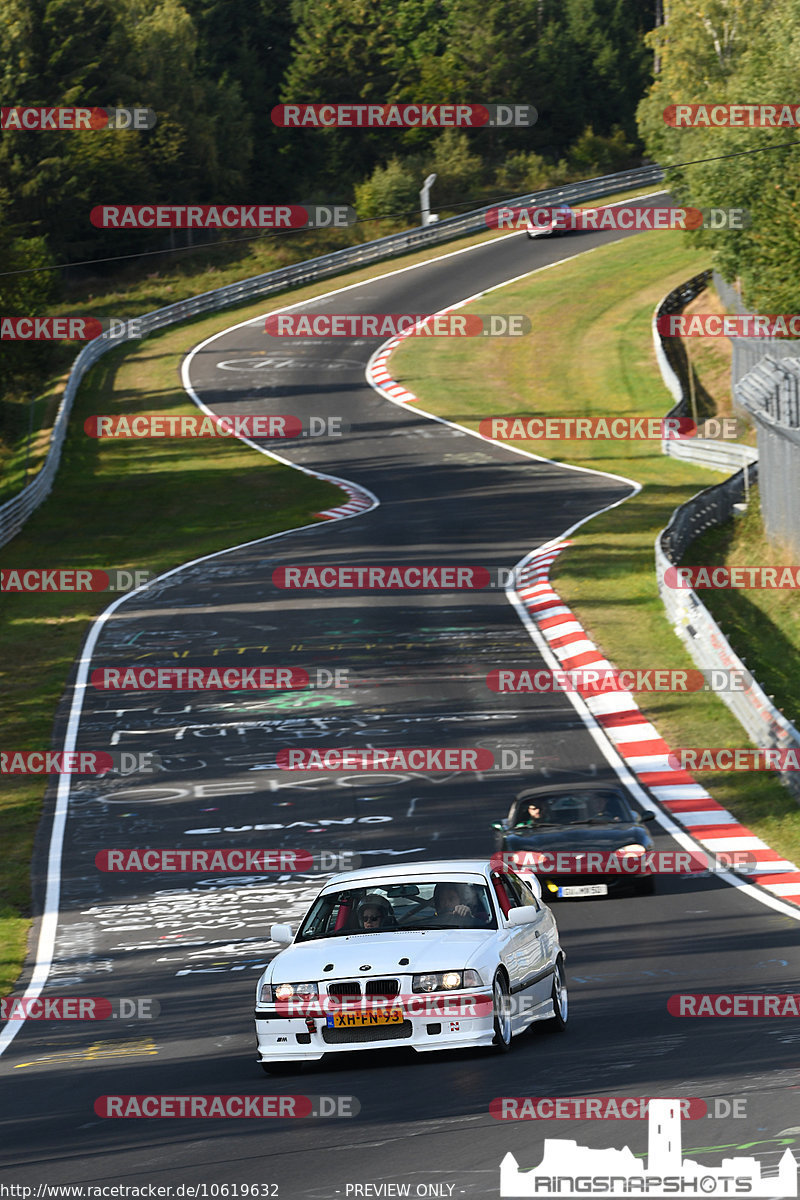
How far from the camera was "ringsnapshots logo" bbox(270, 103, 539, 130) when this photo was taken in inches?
3866

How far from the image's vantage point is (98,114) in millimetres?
83375

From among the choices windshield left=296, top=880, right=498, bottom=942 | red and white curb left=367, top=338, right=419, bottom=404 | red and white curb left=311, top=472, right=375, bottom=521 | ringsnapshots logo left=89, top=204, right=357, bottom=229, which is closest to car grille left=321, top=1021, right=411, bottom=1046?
windshield left=296, top=880, right=498, bottom=942

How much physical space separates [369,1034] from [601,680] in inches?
669

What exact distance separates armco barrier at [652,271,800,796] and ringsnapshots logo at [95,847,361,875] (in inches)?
247

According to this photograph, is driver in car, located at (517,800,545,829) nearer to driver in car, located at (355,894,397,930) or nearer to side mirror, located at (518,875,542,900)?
side mirror, located at (518,875,542,900)

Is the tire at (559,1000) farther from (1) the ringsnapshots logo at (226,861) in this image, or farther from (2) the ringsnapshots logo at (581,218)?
(2) the ringsnapshots logo at (581,218)

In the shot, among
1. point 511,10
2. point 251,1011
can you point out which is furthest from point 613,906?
point 511,10

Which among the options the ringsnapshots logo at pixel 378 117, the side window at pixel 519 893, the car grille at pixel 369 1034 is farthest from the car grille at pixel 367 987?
the ringsnapshots logo at pixel 378 117

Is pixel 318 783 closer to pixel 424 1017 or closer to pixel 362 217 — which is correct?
pixel 424 1017

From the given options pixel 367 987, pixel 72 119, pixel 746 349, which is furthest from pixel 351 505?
pixel 72 119

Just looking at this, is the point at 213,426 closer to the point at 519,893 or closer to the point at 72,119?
the point at 72,119

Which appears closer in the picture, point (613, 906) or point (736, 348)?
point (613, 906)

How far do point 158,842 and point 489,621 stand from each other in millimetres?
12250

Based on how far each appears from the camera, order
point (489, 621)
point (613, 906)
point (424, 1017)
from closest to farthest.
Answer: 1. point (424, 1017)
2. point (613, 906)
3. point (489, 621)
